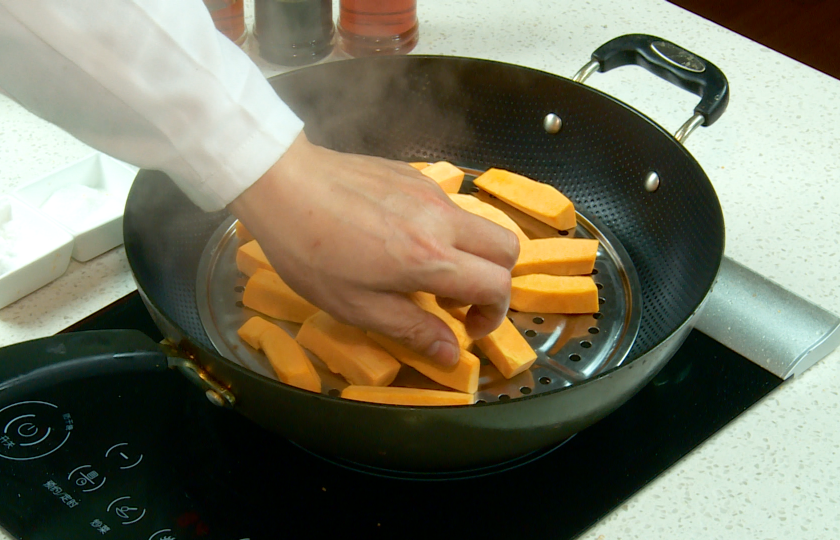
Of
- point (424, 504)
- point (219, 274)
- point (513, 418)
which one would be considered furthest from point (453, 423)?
point (219, 274)

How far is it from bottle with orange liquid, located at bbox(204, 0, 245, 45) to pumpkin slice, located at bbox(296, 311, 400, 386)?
1.72 feet

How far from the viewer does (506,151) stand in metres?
0.96

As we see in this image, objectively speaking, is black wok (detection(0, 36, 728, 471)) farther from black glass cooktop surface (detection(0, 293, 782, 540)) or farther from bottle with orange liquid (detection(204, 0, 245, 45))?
bottle with orange liquid (detection(204, 0, 245, 45))

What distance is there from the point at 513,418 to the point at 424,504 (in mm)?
149

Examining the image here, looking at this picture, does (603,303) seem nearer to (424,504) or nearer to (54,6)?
(424,504)

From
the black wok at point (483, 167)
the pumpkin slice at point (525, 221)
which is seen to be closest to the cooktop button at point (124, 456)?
the black wok at point (483, 167)

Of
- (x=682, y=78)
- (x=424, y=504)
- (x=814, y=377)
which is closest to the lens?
(x=424, y=504)

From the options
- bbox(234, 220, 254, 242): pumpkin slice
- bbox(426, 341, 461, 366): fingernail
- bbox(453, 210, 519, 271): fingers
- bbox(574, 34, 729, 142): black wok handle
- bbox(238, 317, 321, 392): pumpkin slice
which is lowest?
bbox(234, 220, 254, 242): pumpkin slice

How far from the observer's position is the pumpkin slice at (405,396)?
627 mm

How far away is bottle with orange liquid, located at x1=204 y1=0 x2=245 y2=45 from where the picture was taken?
3.36 ft

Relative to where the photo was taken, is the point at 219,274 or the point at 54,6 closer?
the point at 54,6

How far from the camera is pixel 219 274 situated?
809mm

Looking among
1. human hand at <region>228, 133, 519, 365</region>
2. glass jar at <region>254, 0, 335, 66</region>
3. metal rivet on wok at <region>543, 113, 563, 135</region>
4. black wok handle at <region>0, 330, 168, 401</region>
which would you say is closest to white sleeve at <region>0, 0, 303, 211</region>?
human hand at <region>228, 133, 519, 365</region>

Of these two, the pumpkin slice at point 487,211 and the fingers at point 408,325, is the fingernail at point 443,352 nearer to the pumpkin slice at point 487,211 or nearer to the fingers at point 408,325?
the fingers at point 408,325
